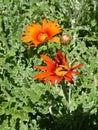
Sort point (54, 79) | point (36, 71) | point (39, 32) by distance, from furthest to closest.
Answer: point (36, 71)
point (39, 32)
point (54, 79)

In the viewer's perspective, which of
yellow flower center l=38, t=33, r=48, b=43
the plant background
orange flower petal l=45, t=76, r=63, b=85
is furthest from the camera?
yellow flower center l=38, t=33, r=48, b=43

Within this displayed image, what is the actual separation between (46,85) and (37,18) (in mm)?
1106

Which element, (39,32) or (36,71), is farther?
(36,71)

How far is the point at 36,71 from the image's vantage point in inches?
132

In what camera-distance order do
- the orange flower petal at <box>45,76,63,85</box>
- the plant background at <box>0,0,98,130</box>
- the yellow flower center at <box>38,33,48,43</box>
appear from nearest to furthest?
the orange flower petal at <box>45,76,63,85</box>
the plant background at <box>0,0,98,130</box>
the yellow flower center at <box>38,33,48,43</box>

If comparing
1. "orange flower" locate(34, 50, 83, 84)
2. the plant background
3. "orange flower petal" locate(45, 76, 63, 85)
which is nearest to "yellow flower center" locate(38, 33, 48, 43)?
the plant background

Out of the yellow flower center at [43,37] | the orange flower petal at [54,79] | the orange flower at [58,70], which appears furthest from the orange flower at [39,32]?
the orange flower petal at [54,79]

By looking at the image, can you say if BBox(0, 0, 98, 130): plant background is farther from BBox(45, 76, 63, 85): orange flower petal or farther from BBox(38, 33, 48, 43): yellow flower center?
BBox(45, 76, 63, 85): orange flower petal

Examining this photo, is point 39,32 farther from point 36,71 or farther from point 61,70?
point 61,70

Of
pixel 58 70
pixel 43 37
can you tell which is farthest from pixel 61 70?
pixel 43 37

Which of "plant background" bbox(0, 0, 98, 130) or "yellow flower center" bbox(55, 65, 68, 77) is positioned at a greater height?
"plant background" bbox(0, 0, 98, 130)

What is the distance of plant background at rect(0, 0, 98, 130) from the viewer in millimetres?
2932

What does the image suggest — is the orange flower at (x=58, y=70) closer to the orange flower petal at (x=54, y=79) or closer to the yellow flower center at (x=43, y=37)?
the orange flower petal at (x=54, y=79)

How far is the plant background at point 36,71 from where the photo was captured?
2.93 meters
